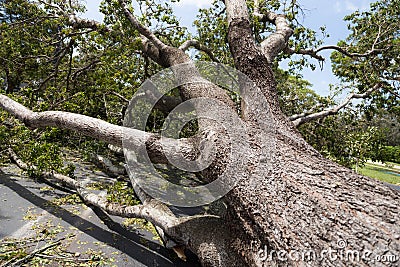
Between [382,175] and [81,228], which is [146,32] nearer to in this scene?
[81,228]

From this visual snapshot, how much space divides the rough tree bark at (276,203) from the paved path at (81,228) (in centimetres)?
31

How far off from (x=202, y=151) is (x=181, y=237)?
751 mm

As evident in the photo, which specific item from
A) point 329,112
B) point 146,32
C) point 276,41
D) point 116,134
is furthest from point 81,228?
point 329,112

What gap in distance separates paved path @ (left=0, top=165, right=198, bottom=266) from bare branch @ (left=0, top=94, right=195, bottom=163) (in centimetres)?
85

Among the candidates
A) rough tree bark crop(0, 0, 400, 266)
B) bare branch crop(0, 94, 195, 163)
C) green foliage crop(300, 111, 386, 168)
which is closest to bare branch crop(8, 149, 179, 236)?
rough tree bark crop(0, 0, 400, 266)

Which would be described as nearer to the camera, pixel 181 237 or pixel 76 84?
pixel 181 237

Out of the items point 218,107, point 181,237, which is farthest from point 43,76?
point 181,237

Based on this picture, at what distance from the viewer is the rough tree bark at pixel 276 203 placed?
1.33m

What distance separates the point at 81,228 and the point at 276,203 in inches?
82.9

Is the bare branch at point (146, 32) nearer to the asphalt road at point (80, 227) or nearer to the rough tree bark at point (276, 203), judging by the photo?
the rough tree bark at point (276, 203)

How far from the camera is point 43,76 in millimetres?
6242

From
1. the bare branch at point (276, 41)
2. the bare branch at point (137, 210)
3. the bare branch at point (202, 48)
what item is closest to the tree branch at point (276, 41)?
the bare branch at point (276, 41)

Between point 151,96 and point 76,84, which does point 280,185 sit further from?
point 76,84

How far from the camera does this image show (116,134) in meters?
2.64
